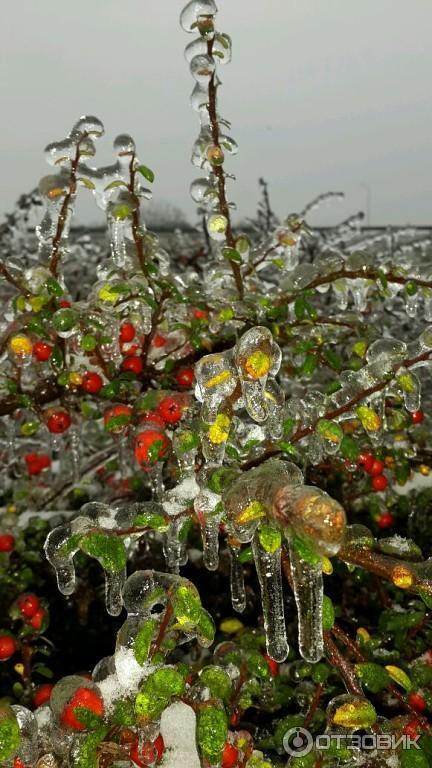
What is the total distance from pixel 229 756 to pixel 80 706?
251mm

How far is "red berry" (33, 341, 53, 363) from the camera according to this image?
156 cm

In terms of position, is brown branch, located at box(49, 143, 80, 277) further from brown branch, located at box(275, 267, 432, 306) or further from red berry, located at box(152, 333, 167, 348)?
brown branch, located at box(275, 267, 432, 306)

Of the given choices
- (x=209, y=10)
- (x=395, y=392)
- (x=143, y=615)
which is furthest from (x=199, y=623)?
(x=209, y=10)

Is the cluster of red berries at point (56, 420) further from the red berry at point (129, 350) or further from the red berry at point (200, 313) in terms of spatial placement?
the red berry at point (200, 313)

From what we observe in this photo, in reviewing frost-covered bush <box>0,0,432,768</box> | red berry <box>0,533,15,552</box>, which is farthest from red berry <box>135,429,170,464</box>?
red berry <box>0,533,15,552</box>

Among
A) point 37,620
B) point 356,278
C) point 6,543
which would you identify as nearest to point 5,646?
point 37,620

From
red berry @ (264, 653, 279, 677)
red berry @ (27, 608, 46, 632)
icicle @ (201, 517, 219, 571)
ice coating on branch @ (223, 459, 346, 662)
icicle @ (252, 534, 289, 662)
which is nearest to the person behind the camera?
ice coating on branch @ (223, 459, 346, 662)

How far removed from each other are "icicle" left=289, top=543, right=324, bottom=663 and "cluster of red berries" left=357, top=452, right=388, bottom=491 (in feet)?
2.45

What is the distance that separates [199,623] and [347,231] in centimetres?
366

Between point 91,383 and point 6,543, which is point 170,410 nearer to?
point 91,383

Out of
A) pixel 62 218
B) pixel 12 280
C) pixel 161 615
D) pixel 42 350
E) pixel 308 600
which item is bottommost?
pixel 161 615

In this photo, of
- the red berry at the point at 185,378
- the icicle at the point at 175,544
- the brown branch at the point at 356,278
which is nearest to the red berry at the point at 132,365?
the red berry at the point at 185,378

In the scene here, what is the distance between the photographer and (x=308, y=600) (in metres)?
0.76

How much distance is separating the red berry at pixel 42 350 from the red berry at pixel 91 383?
0.10 m
